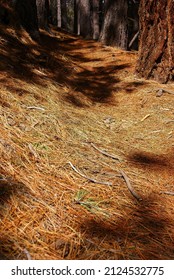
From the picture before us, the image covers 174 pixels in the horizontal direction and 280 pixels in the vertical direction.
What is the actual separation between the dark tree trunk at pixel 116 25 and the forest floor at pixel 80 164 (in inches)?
99.4

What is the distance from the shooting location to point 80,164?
2359 millimetres

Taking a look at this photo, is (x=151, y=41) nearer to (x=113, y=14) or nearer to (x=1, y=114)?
(x=1, y=114)

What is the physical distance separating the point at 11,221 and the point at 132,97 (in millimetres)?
2705

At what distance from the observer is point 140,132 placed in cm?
329

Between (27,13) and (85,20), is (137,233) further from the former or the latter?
(85,20)

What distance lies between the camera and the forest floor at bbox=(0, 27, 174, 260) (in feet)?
5.47

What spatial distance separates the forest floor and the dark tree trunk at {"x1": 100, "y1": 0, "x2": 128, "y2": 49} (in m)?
2.52

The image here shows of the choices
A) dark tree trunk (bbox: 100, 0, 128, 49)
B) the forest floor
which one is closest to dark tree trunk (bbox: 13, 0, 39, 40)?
the forest floor

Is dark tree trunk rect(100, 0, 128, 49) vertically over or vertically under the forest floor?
over

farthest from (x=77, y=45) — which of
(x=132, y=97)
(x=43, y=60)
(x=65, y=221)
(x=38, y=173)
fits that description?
Answer: (x=65, y=221)

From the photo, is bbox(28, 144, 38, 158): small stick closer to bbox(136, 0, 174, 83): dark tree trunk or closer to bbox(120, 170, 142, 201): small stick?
bbox(120, 170, 142, 201): small stick

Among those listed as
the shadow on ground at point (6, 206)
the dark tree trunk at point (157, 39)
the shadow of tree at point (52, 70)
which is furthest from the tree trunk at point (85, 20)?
the shadow on ground at point (6, 206)

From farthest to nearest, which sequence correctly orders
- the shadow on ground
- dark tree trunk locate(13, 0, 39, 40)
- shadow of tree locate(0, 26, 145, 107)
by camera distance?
dark tree trunk locate(13, 0, 39, 40) < shadow of tree locate(0, 26, 145, 107) < the shadow on ground

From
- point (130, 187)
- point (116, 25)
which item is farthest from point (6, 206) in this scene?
point (116, 25)
